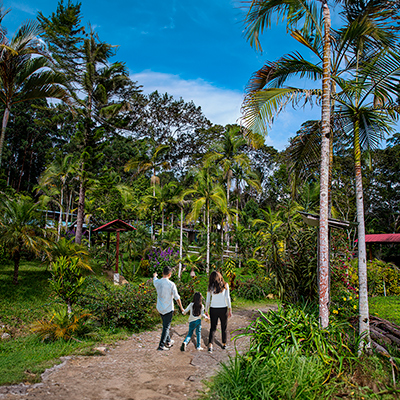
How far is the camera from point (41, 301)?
8836 millimetres

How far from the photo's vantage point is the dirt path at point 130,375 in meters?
3.74

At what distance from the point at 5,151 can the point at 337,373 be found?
32.7m

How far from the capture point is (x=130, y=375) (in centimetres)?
444

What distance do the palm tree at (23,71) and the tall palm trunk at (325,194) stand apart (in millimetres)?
6327

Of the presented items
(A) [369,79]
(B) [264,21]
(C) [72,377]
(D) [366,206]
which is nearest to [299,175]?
(A) [369,79]

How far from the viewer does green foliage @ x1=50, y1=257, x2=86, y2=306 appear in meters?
6.30

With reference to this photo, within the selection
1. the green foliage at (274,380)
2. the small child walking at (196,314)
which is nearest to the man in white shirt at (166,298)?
the small child walking at (196,314)

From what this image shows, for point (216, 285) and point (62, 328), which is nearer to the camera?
point (216, 285)

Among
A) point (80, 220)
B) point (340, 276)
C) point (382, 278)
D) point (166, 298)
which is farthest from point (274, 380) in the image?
point (382, 278)

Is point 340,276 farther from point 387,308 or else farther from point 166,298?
point 387,308

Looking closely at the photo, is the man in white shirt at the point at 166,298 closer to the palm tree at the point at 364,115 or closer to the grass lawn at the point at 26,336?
the grass lawn at the point at 26,336

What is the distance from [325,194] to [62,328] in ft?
17.2

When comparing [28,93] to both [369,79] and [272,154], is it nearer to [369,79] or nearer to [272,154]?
[369,79]

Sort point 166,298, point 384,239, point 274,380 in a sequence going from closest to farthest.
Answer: point 274,380 < point 166,298 < point 384,239
